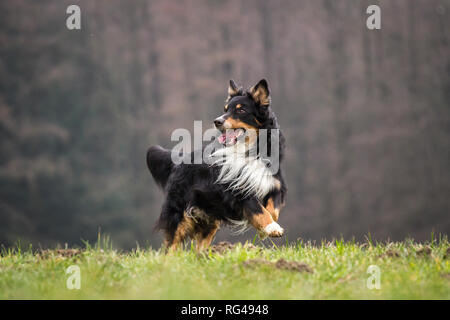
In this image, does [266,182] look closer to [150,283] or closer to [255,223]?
[255,223]

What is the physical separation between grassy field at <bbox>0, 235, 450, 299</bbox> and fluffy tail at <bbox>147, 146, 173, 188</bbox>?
1533 millimetres

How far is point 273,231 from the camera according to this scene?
476 centimetres

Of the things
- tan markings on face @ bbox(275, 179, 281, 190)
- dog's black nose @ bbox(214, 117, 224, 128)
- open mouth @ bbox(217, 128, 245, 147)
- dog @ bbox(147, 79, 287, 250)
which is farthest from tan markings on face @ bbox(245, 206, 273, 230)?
dog's black nose @ bbox(214, 117, 224, 128)

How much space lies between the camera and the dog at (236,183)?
5.02 meters

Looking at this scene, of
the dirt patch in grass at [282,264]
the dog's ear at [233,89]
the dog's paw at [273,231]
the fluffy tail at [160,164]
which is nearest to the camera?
the dirt patch in grass at [282,264]

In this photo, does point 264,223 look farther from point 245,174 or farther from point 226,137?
point 226,137

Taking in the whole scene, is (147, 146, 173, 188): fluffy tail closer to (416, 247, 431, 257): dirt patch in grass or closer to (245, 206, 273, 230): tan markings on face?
(245, 206, 273, 230): tan markings on face

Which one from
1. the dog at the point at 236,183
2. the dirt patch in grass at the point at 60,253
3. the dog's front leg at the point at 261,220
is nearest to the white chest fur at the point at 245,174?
the dog at the point at 236,183

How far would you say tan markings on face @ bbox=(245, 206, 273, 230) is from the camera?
4855 mm

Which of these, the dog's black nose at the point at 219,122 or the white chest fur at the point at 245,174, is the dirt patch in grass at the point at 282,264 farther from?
the dog's black nose at the point at 219,122

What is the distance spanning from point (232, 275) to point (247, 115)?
6.08ft

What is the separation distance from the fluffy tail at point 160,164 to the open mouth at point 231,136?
96cm

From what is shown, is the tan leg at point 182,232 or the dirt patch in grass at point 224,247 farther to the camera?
the tan leg at point 182,232

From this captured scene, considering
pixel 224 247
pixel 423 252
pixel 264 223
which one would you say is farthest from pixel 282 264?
pixel 423 252
